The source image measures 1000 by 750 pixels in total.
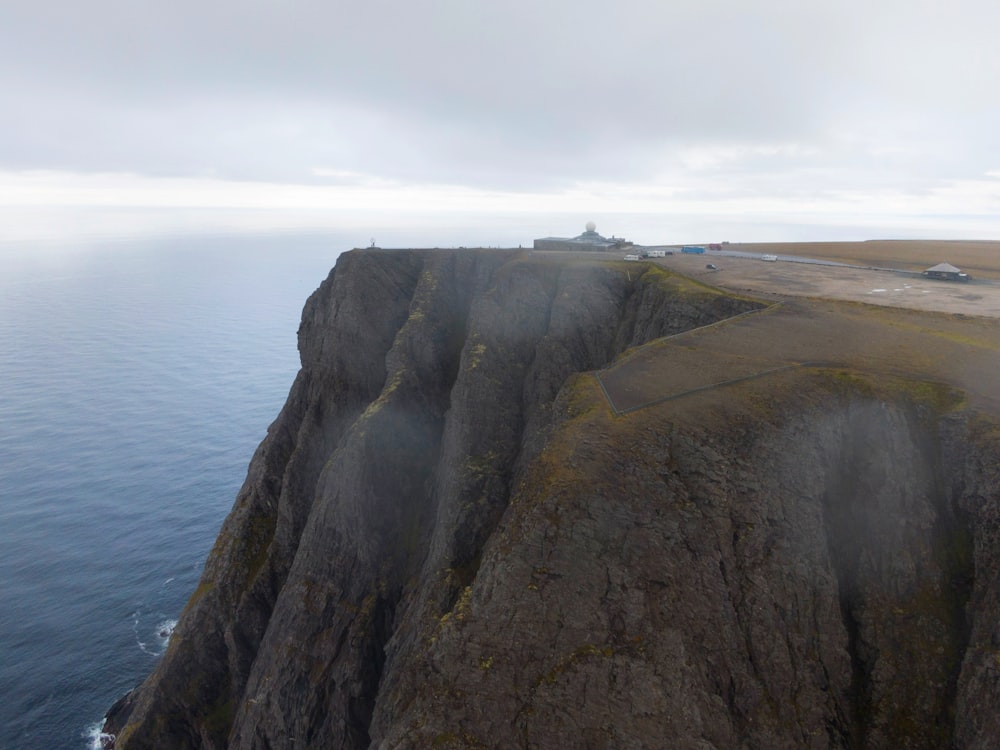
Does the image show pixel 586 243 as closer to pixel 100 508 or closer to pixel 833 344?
pixel 833 344

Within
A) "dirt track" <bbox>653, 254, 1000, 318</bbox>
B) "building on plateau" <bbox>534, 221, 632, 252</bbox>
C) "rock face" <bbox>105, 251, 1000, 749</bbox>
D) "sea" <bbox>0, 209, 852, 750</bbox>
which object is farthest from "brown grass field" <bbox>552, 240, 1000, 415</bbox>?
"sea" <bbox>0, 209, 852, 750</bbox>

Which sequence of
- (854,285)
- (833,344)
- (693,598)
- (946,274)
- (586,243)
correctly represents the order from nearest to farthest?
(693,598) < (833,344) < (854,285) < (946,274) < (586,243)

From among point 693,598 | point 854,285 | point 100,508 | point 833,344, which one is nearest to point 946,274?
point 854,285

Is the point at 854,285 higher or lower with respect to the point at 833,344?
higher

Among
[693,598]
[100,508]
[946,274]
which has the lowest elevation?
[100,508]

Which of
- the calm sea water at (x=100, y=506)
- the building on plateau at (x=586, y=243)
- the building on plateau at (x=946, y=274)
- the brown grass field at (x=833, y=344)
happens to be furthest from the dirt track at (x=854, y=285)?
the calm sea water at (x=100, y=506)

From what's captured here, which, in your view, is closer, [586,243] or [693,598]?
[693,598]

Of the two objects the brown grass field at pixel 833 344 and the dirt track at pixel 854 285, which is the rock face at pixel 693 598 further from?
the dirt track at pixel 854 285

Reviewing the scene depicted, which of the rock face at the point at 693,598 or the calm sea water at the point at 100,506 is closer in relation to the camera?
the rock face at the point at 693,598

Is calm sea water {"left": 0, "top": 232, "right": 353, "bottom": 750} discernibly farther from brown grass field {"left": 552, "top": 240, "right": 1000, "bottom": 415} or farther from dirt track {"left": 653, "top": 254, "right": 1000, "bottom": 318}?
dirt track {"left": 653, "top": 254, "right": 1000, "bottom": 318}
